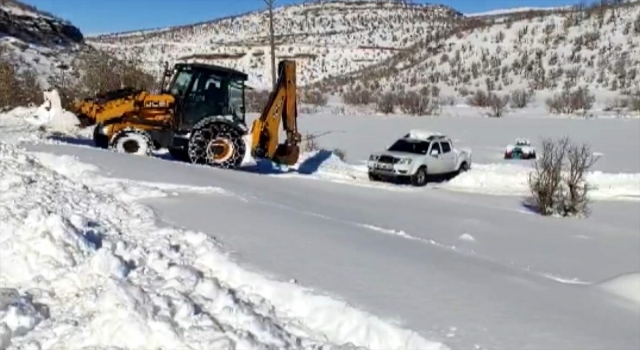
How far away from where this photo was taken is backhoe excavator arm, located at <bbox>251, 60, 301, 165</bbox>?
717 inches

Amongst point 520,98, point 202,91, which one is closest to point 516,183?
point 202,91

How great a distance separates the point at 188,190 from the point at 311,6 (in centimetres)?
10766

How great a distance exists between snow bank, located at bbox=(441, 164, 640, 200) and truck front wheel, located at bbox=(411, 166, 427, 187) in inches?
28.0

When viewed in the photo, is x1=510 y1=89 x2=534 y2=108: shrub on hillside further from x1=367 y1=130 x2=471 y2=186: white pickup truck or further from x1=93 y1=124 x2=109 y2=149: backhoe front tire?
x1=93 y1=124 x2=109 y2=149: backhoe front tire

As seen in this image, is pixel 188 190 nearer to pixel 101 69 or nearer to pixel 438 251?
pixel 438 251

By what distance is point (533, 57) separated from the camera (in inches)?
2290

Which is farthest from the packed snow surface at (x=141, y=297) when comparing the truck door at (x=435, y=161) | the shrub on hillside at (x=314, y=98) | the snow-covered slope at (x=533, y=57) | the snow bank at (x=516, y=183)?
the snow-covered slope at (x=533, y=57)

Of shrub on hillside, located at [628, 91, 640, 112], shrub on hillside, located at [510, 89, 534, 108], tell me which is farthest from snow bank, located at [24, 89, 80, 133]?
shrub on hillside, located at [510, 89, 534, 108]

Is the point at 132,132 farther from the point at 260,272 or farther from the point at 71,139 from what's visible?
the point at 260,272

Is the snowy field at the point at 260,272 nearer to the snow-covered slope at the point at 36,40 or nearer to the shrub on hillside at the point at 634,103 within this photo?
the snow-covered slope at the point at 36,40

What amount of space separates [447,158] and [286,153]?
19.3ft

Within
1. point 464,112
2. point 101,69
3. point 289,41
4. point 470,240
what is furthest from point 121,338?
point 289,41

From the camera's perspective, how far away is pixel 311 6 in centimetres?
11562

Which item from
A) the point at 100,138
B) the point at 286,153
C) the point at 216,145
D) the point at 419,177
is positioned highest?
the point at 100,138
